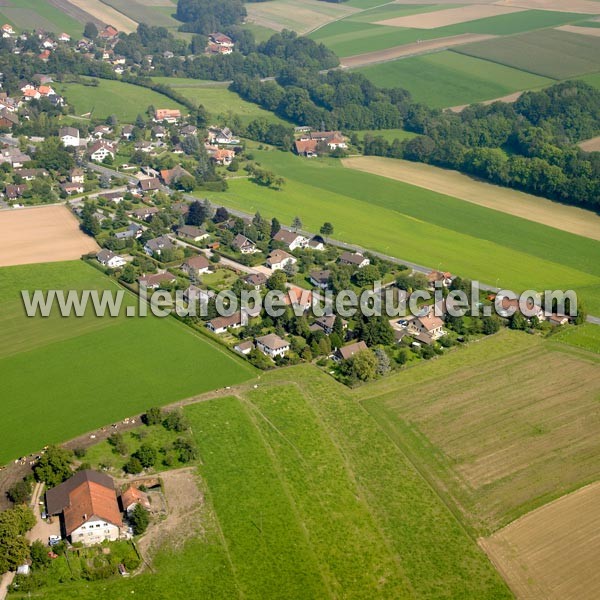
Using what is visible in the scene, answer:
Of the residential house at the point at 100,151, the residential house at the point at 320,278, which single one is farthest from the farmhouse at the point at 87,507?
the residential house at the point at 100,151

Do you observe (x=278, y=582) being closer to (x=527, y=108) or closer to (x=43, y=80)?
(x=527, y=108)

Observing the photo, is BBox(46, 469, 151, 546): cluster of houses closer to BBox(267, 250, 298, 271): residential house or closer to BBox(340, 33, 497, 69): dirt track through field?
BBox(267, 250, 298, 271): residential house

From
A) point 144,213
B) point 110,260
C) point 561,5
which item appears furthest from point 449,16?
point 110,260

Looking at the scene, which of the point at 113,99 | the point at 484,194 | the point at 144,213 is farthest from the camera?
the point at 113,99

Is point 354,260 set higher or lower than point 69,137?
higher

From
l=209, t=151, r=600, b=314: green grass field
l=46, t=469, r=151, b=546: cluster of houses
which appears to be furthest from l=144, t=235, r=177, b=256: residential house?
→ l=46, t=469, r=151, b=546: cluster of houses

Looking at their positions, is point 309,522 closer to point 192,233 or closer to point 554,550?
point 554,550
